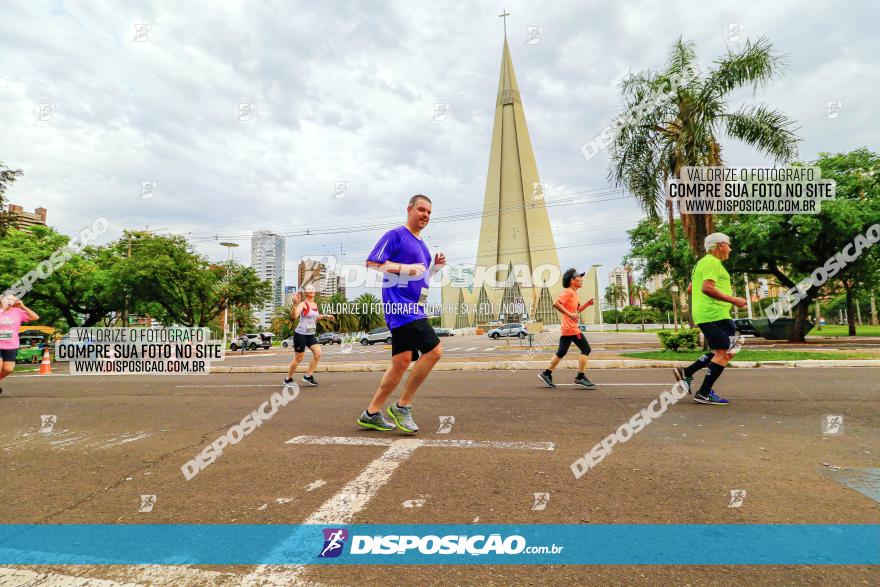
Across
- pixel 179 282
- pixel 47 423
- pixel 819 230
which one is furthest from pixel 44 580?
pixel 179 282

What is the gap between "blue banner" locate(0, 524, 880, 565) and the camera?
5.51ft

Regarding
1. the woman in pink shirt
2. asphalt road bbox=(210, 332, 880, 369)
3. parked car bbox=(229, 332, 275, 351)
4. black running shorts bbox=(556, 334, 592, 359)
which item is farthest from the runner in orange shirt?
parked car bbox=(229, 332, 275, 351)

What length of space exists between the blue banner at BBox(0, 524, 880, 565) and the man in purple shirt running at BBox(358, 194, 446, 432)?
1.82 m

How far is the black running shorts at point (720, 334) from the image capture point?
16.3 ft

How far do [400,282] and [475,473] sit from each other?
5.60 feet

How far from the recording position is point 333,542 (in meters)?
1.82

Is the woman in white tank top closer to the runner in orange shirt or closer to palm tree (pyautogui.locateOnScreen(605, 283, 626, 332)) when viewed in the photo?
the runner in orange shirt

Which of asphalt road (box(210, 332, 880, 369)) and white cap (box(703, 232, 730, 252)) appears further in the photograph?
asphalt road (box(210, 332, 880, 369))

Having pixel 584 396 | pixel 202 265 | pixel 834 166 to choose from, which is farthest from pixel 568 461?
pixel 202 265

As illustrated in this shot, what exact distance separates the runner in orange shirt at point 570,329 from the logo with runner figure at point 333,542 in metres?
5.08

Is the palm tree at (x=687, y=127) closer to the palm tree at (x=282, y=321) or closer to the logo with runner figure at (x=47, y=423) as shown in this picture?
the logo with runner figure at (x=47, y=423)

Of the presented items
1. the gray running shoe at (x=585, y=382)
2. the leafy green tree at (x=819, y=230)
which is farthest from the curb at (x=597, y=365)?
the leafy green tree at (x=819, y=230)

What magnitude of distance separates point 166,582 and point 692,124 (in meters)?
14.0

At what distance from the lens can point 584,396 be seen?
560cm
